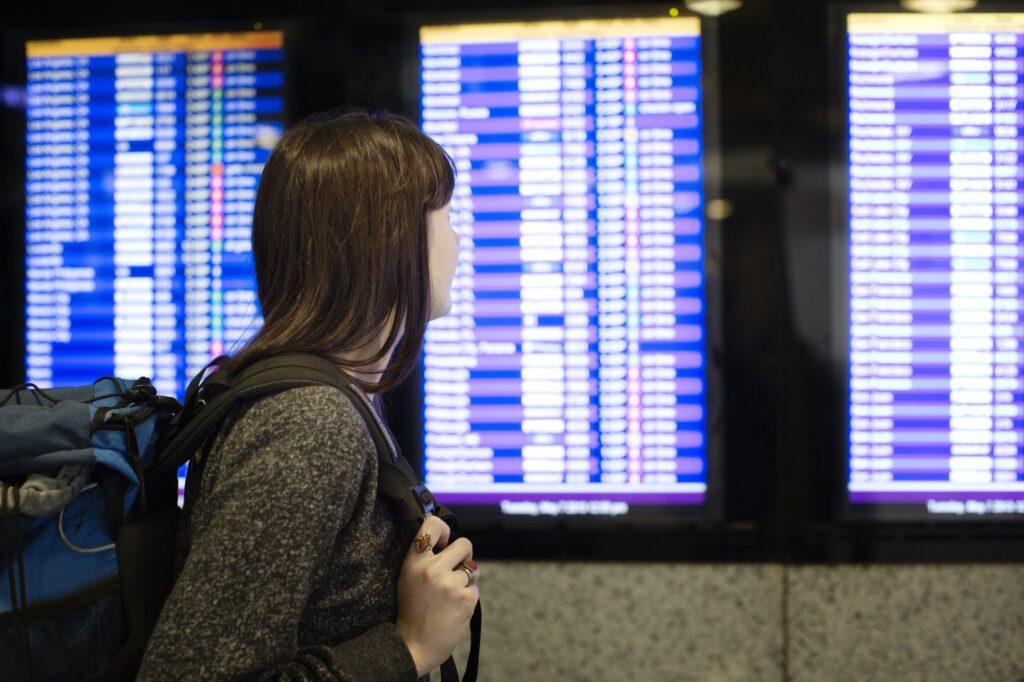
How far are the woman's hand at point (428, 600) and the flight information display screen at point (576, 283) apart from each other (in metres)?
0.87

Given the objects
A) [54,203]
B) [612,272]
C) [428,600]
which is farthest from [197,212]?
[428,600]

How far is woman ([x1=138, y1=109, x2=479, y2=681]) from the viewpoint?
81 centimetres

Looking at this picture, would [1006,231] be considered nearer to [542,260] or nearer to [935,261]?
[935,261]

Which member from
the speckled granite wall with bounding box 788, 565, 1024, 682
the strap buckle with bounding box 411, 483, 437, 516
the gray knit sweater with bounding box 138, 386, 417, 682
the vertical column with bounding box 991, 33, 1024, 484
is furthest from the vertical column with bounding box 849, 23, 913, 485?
the gray knit sweater with bounding box 138, 386, 417, 682

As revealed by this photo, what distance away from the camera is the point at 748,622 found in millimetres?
1864

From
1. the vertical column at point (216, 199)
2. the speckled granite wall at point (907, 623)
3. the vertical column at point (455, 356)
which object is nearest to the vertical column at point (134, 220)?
the vertical column at point (216, 199)

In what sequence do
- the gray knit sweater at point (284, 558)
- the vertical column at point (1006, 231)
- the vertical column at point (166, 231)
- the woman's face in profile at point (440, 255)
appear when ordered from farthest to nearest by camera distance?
1. the vertical column at point (166, 231)
2. the vertical column at point (1006, 231)
3. the woman's face in profile at point (440, 255)
4. the gray knit sweater at point (284, 558)

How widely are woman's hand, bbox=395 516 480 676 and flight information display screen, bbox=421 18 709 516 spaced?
→ 0.87 m

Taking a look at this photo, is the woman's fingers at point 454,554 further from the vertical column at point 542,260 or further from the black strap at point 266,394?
the vertical column at point 542,260

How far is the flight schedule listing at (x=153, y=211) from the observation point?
195 cm

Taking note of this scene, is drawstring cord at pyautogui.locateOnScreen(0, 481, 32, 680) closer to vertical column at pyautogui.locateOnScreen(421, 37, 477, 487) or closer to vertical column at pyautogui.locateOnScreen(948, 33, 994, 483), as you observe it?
vertical column at pyautogui.locateOnScreen(421, 37, 477, 487)

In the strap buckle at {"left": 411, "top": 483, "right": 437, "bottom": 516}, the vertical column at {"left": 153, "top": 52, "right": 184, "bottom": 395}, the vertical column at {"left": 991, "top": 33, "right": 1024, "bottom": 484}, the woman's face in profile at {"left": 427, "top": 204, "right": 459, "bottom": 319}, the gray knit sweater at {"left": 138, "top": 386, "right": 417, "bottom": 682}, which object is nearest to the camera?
the gray knit sweater at {"left": 138, "top": 386, "right": 417, "bottom": 682}

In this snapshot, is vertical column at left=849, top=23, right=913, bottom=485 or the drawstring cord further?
vertical column at left=849, top=23, right=913, bottom=485

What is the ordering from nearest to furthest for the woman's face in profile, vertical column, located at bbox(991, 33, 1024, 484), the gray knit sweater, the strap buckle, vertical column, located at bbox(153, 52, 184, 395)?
the gray knit sweater → the strap buckle → the woman's face in profile → vertical column, located at bbox(991, 33, 1024, 484) → vertical column, located at bbox(153, 52, 184, 395)
